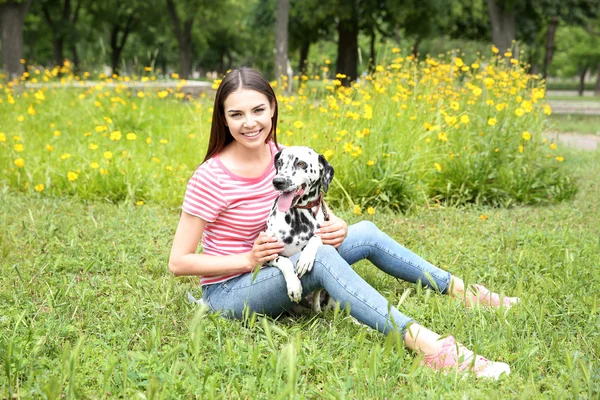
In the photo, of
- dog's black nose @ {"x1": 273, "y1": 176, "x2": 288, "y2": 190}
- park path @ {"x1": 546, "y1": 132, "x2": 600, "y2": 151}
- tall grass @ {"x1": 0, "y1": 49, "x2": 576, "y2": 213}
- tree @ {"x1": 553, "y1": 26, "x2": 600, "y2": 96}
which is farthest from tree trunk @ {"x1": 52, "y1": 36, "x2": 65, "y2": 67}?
tree @ {"x1": 553, "y1": 26, "x2": 600, "y2": 96}

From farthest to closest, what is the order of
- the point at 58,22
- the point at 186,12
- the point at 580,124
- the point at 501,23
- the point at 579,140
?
the point at 58,22, the point at 186,12, the point at 501,23, the point at 580,124, the point at 579,140

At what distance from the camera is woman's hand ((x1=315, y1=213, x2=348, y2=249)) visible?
2.73 m

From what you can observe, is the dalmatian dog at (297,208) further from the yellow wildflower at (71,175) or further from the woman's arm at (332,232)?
the yellow wildflower at (71,175)

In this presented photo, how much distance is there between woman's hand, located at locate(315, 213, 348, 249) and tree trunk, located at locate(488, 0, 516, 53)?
14626 millimetres

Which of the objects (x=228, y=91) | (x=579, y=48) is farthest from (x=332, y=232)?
(x=579, y=48)

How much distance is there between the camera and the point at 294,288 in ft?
8.54

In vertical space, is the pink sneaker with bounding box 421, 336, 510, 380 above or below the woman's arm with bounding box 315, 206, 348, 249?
below

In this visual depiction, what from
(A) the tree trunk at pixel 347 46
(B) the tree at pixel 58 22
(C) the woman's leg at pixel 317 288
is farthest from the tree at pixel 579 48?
(C) the woman's leg at pixel 317 288

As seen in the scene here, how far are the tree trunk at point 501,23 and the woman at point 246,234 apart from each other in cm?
1466

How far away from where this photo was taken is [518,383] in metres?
2.30

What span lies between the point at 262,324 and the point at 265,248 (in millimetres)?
395

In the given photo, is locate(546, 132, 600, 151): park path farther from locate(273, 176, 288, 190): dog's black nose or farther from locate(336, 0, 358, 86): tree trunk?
locate(336, 0, 358, 86): tree trunk

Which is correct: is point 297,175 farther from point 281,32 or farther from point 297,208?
point 281,32

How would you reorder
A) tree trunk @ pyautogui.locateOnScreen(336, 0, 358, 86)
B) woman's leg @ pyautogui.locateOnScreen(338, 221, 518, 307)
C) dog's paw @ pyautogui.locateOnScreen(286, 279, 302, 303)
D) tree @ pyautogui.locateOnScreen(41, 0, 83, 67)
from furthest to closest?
tree @ pyautogui.locateOnScreen(41, 0, 83, 67) → tree trunk @ pyautogui.locateOnScreen(336, 0, 358, 86) → woman's leg @ pyautogui.locateOnScreen(338, 221, 518, 307) → dog's paw @ pyautogui.locateOnScreen(286, 279, 302, 303)
